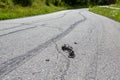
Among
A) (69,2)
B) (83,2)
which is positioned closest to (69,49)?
(69,2)

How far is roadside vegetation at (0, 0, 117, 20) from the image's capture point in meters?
19.7

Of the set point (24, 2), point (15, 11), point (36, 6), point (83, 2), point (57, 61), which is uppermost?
point (57, 61)

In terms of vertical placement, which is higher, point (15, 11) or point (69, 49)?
point (69, 49)

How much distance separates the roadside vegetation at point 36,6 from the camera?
19734 mm

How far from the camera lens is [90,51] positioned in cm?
556

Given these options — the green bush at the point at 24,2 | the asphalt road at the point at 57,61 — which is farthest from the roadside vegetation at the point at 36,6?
the asphalt road at the point at 57,61

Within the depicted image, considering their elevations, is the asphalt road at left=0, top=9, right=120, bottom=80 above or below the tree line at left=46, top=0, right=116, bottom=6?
above

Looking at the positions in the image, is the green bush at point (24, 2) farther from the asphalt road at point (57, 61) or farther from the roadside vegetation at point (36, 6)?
the asphalt road at point (57, 61)

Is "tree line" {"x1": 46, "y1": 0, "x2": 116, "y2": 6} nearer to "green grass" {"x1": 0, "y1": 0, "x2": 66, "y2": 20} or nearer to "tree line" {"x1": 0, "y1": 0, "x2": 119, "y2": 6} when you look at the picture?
"tree line" {"x1": 0, "y1": 0, "x2": 119, "y2": 6}

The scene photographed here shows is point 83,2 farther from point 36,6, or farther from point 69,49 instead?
point 69,49

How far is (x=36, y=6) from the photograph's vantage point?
33.8m

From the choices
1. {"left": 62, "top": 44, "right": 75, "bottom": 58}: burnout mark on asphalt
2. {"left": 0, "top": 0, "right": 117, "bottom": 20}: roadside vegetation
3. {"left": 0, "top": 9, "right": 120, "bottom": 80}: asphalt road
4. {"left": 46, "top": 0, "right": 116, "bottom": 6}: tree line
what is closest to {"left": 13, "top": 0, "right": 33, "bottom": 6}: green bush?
{"left": 0, "top": 0, "right": 117, "bottom": 20}: roadside vegetation

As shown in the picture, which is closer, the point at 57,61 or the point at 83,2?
the point at 57,61

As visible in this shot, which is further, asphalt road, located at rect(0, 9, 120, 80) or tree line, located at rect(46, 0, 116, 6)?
tree line, located at rect(46, 0, 116, 6)
